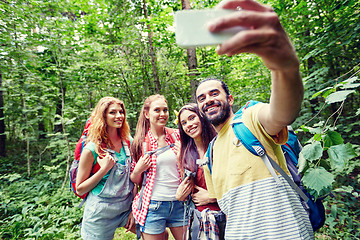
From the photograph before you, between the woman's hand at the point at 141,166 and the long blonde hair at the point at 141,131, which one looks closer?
the woman's hand at the point at 141,166

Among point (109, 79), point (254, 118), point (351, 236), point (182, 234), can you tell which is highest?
point (109, 79)

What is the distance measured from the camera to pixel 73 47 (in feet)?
18.5

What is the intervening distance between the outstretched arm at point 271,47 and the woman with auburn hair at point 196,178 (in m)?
1.21

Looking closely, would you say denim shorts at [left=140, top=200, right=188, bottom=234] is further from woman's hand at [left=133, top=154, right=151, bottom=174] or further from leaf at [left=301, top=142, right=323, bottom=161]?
leaf at [left=301, top=142, right=323, bottom=161]

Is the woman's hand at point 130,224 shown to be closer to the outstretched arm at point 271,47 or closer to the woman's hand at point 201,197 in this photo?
the woman's hand at point 201,197

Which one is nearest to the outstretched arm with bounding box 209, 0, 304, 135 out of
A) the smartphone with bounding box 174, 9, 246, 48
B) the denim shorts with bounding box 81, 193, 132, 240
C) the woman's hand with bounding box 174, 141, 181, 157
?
the smartphone with bounding box 174, 9, 246, 48

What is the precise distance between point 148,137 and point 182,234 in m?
1.30

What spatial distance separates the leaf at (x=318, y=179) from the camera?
3.27ft

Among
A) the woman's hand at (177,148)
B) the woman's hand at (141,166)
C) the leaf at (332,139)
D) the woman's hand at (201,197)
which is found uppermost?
the leaf at (332,139)

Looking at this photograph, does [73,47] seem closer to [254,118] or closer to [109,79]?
[109,79]

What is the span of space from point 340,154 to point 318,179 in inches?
7.4

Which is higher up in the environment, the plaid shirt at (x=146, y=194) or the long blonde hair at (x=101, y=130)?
the long blonde hair at (x=101, y=130)

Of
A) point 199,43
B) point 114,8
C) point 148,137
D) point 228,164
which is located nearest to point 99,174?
point 148,137

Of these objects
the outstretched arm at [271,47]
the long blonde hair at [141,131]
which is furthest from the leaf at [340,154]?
the long blonde hair at [141,131]
